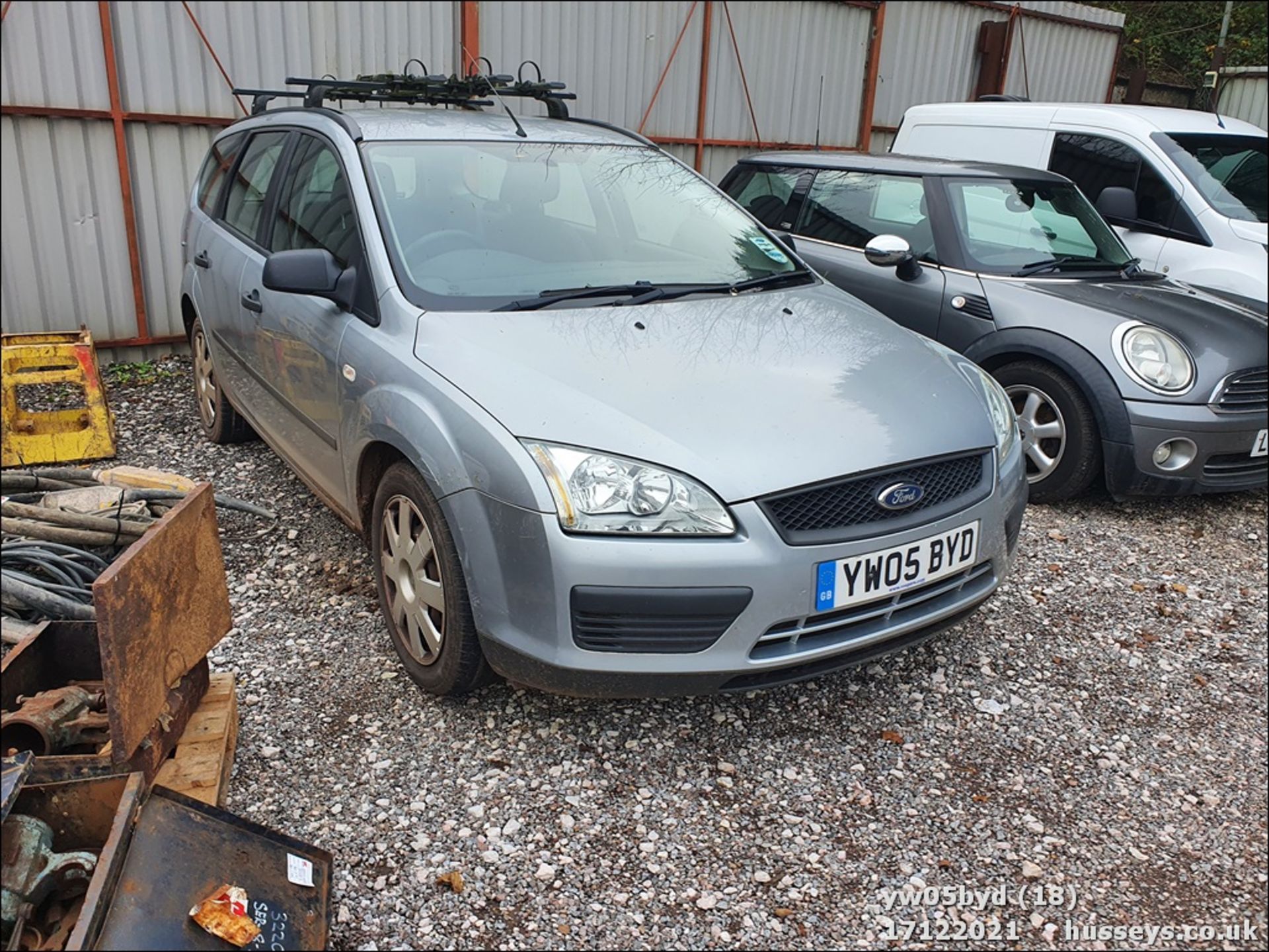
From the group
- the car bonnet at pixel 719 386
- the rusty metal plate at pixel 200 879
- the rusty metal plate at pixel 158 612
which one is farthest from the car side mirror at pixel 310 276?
the rusty metal plate at pixel 200 879

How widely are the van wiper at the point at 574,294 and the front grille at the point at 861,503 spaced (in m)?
1.06

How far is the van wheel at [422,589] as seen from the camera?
8.78ft

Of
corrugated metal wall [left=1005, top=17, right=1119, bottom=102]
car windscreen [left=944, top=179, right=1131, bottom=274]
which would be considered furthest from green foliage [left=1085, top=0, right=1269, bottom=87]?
car windscreen [left=944, top=179, right=1131, bottom=274]

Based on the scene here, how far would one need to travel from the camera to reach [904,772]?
2.75 metres

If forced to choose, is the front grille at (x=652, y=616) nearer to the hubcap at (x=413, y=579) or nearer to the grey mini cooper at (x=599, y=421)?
the grey mini cooper at (x=599, y=421)

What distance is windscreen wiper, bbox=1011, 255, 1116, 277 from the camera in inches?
196

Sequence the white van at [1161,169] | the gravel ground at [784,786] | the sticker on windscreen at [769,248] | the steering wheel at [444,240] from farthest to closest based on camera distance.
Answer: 1. the white van at [1161,169]
2. the sticker on windscreen at [769,248]
3. the steering wheel at [444,240]
4. the gravel ground at [784,786]

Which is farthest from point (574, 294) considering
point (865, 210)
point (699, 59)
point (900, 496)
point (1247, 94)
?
point (1247, 94)

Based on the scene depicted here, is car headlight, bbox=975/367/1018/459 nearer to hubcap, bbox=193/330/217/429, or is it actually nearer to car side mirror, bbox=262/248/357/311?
car side mirror, bbox=262/248/357/311

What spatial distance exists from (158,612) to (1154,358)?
413 cm

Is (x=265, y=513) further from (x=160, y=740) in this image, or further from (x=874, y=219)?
(x=874, y=219)

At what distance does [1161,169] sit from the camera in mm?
6043

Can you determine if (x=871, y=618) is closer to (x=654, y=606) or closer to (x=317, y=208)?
(x=654, y=606)

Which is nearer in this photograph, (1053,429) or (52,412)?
(1053,429)
